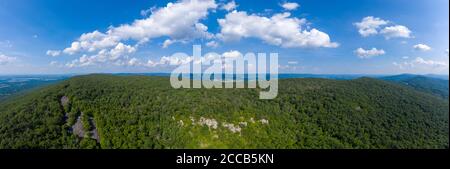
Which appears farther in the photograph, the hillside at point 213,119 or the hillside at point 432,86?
the hillside at point 432,86

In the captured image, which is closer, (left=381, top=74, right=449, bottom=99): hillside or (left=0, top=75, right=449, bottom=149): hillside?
(left=0, top=75, right=449, bottom=149): hillside

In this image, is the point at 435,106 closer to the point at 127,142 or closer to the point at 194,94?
the point at 194,94

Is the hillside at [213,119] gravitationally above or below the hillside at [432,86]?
below

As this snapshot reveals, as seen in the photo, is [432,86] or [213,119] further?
[432,86]

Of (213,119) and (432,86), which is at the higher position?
(432,86)
